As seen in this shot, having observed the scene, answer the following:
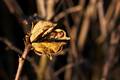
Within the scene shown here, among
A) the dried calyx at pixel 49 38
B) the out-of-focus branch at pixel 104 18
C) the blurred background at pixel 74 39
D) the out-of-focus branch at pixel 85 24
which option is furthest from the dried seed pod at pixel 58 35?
the out-of-focus branch at pixel 85 24

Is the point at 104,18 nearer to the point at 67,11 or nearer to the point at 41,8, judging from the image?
the point at 67,11

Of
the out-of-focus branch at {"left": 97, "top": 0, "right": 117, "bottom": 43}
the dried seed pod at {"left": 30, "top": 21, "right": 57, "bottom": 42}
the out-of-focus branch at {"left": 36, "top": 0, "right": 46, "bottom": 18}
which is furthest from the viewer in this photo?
the out-of-focus branch at {"left": 97, "top": 0, "right": 117, "bottom": 43}

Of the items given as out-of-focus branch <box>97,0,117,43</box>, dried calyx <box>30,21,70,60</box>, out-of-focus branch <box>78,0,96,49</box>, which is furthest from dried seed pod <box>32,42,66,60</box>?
out-of-focus branch <box>78,0,96,49</box>

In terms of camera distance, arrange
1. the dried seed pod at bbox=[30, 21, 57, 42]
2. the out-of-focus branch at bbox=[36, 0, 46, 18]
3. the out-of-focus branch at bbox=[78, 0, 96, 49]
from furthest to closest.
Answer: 1. the out-of-focus branch at bbox=[78, 0, 96, 49]
2. the out-of-focus branch at bbox=[36, 0, 46, 18]
3. the dried seed pod at bbox=[30, 21, 57, 42]

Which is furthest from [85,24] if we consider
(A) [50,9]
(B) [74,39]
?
(A) [50,9]

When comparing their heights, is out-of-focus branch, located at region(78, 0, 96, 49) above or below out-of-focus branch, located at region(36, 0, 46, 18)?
below

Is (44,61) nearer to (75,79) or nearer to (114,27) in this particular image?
(75,79)

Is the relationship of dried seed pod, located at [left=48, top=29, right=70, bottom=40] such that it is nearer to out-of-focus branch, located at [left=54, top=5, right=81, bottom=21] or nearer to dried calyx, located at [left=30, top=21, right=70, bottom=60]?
dried calyx, located at [left=30, top=21, right=70, bottom=60]
